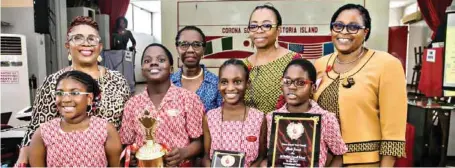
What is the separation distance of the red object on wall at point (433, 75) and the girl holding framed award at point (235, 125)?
411 centimetres

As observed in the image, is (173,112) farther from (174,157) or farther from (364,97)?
(364,97)

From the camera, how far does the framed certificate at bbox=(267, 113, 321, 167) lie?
5.37ft

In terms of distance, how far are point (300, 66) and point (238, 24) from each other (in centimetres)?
325

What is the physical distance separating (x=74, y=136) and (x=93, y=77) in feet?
1.24

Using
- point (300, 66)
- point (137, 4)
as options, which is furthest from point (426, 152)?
point (137, 4)

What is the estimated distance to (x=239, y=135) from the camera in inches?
74.2

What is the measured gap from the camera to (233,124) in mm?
1911

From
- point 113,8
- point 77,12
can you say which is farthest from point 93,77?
point 113,8

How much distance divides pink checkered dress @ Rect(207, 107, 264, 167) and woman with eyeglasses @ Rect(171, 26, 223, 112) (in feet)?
1.13

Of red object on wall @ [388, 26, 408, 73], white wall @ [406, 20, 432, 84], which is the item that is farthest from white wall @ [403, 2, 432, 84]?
red object on wall @ [388, 26, 408, 73]

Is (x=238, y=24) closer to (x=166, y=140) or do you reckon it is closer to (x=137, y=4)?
(x=166, y=140)

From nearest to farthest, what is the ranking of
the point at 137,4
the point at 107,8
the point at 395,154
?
the point at 395,154 → the point at 107,8 → the point at 137,4

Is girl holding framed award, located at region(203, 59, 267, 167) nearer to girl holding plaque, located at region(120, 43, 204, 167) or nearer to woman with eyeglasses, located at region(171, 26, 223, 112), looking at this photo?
girl holding plaque, located at region(120, 43, 204, 167)

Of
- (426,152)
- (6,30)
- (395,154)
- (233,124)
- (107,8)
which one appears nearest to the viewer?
(395,154)
